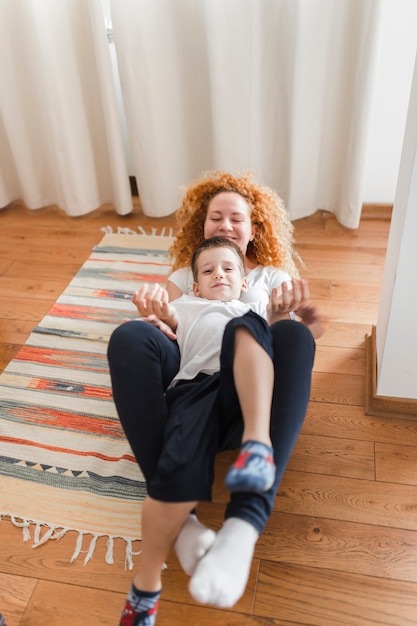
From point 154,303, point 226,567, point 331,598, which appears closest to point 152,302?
point 154,303

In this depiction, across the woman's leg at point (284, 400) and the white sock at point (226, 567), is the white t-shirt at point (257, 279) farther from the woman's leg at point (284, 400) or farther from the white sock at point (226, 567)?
the white sock at point (226, 567)

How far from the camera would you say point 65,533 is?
1.23m

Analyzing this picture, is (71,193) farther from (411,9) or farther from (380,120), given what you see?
(411,9)

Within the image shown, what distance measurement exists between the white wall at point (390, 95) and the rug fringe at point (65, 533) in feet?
5.77

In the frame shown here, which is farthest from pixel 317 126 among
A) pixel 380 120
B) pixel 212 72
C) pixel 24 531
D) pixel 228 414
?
pixel 24 531

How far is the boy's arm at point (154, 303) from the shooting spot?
1.29 meters

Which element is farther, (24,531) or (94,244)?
(94,244)

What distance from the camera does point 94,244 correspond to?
234 cm

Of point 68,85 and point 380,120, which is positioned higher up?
point 68,85

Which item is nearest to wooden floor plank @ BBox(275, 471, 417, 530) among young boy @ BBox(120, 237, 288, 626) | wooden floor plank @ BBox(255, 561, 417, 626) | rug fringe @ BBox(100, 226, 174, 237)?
wooden floor plank @ BBox(255, 561, 417, 626)

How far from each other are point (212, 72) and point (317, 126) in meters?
0.46

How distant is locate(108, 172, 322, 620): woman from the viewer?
90 centimetres

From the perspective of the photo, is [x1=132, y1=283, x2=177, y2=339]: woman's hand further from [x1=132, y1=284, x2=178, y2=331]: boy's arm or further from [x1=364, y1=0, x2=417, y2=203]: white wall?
[x1=364, y1=0, x2=417, y2=203]: white wall

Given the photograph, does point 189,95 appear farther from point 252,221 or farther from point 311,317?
point 311,317
